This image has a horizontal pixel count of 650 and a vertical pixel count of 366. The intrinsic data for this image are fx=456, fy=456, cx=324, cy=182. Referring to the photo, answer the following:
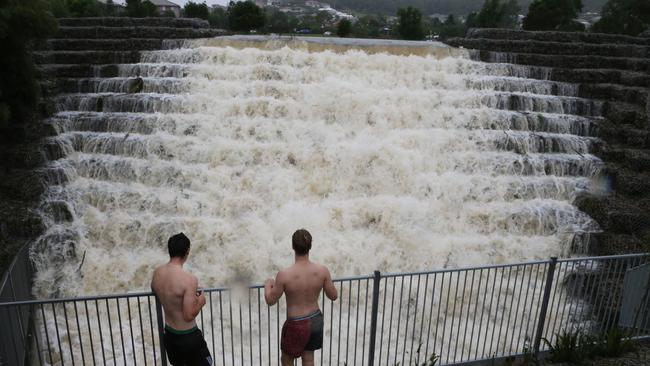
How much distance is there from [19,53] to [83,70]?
3.44 m

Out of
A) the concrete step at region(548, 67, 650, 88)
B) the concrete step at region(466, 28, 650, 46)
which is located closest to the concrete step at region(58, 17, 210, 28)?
the concrete step at region(466, 28, 650, 46)

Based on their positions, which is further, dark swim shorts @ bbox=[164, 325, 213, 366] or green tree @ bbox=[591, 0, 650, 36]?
green tree @ bbox=[591, 0, 650, 36]

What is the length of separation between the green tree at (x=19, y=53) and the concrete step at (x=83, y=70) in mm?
2355

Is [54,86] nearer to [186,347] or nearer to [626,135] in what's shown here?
[186,347]

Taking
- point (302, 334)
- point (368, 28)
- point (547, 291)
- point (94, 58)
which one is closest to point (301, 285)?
point (302, 334)

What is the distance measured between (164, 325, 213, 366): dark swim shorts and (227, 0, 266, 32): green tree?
23.1m

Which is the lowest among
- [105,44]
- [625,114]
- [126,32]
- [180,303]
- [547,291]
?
[547,291]

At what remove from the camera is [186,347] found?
12.1 feet

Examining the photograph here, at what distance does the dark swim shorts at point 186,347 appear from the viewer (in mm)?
3662

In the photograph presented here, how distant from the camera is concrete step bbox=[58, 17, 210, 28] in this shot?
1616cm

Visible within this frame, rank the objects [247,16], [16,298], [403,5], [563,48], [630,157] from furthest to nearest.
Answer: [403,5] → [247,16] → [563,48] → [630,157] → [16,298]

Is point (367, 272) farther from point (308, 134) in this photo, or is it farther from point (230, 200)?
point (308, 134)

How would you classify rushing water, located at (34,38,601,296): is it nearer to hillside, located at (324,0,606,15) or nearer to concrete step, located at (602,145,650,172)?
concrete step, located at (602,145,650,172)

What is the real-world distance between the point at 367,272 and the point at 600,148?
Result: 660 cm
